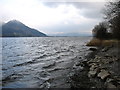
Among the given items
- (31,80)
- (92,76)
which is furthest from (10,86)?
(92,76)

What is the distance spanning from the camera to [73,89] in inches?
398

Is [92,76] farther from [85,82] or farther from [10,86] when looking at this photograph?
[10,86]

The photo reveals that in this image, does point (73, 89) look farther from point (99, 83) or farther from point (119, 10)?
point (119, 10)

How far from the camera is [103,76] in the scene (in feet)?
36.8

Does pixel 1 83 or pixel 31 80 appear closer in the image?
pixel 1 83

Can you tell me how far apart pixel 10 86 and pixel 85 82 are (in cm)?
592

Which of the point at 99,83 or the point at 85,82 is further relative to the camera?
the point at 85,82

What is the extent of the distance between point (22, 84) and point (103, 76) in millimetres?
6576

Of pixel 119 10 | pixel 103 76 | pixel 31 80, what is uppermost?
pixel 119 10

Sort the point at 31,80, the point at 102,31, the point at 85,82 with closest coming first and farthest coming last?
the point at 85,82, the point at 31,80, the point at 102,31

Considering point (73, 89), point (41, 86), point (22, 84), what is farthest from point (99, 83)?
point (22, 84)

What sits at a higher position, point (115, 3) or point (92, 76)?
point (115, 3)

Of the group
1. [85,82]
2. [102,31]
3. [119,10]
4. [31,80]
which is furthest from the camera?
[102,31]

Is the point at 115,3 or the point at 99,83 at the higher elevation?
the point at 115,3
